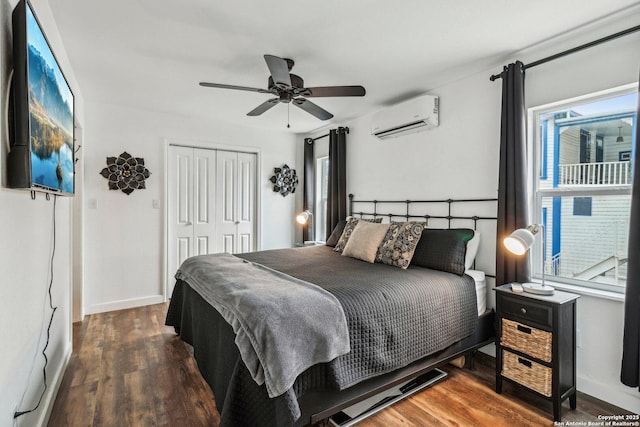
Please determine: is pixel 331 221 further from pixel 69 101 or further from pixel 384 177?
pixel 69 101

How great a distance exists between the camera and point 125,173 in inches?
149

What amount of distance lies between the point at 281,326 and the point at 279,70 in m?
1.59

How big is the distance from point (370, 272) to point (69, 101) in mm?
2333

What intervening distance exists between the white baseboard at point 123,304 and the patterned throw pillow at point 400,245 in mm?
2945

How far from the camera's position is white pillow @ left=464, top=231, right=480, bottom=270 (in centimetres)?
262

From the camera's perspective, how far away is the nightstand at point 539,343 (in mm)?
1902

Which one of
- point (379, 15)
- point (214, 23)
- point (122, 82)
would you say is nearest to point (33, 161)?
point (214, 23)

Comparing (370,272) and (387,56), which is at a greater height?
(387,56)

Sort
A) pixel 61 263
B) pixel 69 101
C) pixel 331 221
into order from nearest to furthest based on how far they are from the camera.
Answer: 1. pixel 69 101
2. pixel 61 263
3. pixel 331 221

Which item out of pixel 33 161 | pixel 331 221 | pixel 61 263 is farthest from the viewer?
pixel 331 221

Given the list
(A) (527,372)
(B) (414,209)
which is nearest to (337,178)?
(B) (414,209)

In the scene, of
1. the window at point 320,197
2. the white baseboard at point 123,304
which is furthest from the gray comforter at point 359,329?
the window at point 320,197

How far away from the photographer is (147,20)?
2033mm

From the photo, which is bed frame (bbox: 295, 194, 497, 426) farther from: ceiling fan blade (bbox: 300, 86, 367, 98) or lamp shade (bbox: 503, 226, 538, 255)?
ceiling fan blade (bbox: 300, 86, 367, 98)
